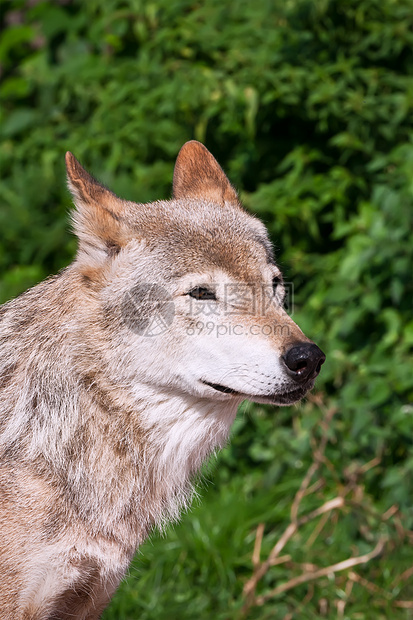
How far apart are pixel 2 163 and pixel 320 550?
441 cm

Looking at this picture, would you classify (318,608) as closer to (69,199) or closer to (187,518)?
(187,518)

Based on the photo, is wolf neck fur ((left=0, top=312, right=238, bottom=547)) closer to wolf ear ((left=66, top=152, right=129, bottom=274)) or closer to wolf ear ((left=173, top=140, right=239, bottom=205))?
wolf ear ((left=66, top=152, right=129, bottom=274))

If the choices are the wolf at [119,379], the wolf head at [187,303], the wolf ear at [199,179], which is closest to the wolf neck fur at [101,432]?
the wolf at [119,379]

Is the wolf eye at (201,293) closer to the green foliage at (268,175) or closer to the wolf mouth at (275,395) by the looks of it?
the wolf mouth at (275,395)

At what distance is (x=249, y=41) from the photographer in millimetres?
5699

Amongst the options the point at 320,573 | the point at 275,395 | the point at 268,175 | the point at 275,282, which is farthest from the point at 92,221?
the point at 268,175

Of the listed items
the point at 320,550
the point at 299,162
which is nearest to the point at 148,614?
the point at 320,550

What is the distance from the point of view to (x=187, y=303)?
10.5 feet

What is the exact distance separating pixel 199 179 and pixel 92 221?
0.91m

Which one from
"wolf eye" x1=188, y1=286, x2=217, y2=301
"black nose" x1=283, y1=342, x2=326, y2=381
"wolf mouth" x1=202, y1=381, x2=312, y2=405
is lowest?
"wolf mouth" x1=202, y1=381, x2=312, y2=405

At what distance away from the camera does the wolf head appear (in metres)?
3.07

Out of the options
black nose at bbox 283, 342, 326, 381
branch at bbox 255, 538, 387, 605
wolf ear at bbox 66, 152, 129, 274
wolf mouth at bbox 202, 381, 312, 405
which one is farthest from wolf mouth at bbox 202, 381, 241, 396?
branch at bbox 255, 538, 387, 605

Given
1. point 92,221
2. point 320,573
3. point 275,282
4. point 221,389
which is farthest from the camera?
point 320,573

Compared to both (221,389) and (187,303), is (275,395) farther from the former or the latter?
(187,303)
